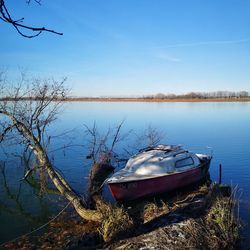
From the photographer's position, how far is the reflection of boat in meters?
14.9

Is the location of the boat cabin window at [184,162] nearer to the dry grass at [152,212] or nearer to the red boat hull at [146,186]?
the red boat hull at [146,186]

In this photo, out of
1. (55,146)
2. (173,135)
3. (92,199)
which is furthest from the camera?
(173,135)

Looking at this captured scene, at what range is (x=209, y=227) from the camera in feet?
33.7

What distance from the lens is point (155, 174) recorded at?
1556 centimetres

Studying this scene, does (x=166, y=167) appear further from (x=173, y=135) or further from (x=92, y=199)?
(x=173, y=135)

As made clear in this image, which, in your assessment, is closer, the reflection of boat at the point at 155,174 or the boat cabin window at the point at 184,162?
the reflection of boat at the point at 155,174

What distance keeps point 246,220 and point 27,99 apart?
12.9m

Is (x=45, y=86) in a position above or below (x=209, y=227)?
above

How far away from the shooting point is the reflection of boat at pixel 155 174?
14930mm

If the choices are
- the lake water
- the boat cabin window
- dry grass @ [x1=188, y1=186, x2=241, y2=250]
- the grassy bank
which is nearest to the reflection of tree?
the lake water

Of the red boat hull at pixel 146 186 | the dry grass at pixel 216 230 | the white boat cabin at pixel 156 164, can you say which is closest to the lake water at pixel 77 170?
the dry grass at pixel 216 230

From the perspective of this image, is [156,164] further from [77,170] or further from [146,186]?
[77,170]

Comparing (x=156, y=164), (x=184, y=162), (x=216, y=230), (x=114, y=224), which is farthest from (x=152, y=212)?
(x=184, y=162)

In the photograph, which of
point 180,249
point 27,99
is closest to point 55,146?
point 27,99
